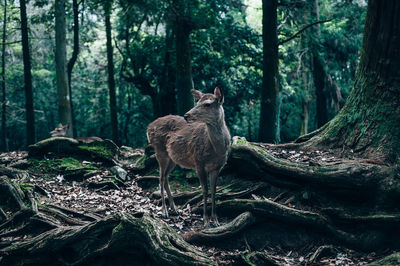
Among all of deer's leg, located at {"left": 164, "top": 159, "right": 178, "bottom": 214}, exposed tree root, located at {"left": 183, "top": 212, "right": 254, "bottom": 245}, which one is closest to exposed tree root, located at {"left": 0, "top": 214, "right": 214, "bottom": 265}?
exposed tree root, located at {"left": 183, "top": 212, "right": 254, "bottom": 245}

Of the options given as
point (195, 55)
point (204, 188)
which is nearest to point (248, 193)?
point (204, 188)

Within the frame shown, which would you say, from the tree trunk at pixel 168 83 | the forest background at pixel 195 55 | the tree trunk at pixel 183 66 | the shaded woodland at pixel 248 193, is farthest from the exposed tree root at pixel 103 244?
the tree trunk at pixel 168 83

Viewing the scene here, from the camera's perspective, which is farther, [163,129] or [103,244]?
[163,129]

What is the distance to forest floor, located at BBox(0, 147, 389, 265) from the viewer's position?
19.1 ft

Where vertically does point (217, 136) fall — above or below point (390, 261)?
above

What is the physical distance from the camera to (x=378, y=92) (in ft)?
22.5

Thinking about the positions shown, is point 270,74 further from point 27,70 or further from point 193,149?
point 27,70

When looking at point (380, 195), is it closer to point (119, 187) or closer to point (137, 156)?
point (119, 187)

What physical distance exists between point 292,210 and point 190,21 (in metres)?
7.46

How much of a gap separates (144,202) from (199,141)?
241 cm

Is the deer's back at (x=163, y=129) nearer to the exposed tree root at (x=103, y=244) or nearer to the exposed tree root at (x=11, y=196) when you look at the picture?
the exposed tree root at (x=103, y=244)

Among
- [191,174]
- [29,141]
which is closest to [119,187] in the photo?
[191,174]

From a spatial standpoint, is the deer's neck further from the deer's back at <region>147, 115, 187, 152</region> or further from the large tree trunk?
the large tree trunk

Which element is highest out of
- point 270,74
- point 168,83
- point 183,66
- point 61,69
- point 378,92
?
point 61,69
